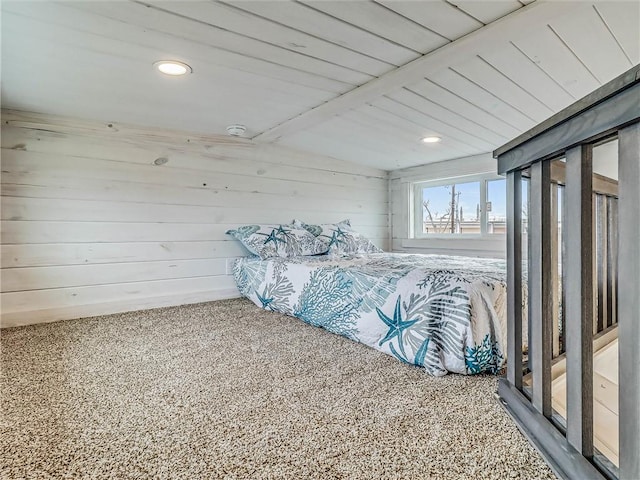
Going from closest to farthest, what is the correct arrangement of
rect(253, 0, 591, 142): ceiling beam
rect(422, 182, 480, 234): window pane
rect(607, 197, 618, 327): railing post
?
rect(253, 0, 591, 142): ceiling beam < rect(607, 197, 618, 327): railing post < rect(422, 182, 480, 234): window pane

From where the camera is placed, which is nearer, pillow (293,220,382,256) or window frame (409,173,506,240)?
pillow (293,220,382,256)

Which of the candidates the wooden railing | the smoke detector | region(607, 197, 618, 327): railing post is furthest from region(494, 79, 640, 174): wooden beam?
the smoke detector

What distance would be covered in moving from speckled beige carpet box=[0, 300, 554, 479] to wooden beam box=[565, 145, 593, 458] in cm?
19

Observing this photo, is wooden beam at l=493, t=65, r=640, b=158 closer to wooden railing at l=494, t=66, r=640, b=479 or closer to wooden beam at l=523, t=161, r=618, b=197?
wooden railing at l=494, t=66, r=640, b=479

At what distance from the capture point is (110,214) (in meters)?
2.55

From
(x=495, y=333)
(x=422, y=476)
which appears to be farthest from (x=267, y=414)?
(x=495, y=333)

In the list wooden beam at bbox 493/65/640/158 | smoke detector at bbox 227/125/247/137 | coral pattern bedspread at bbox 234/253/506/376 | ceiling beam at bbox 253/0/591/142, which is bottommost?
coral pattern bedspread at bbox 234/253/506/376

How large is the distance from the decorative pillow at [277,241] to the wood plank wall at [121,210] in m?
0.23

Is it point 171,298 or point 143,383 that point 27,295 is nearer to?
point 171,298

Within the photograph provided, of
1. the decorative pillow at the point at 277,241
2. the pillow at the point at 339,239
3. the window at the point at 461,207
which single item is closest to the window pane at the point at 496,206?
the window at the point at 461,207

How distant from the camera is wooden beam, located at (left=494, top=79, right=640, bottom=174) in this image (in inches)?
24.5

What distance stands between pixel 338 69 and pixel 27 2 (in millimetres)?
1306

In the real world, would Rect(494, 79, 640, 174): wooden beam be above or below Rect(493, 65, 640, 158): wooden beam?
below

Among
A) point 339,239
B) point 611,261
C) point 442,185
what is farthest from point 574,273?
Answer: point 442,185
